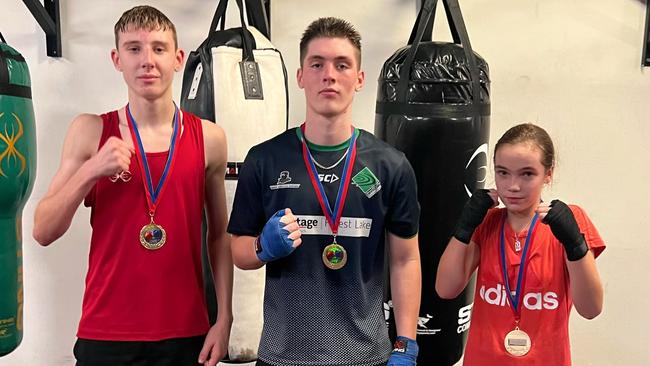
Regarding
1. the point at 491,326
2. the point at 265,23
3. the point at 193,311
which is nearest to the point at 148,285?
the point at 193,311

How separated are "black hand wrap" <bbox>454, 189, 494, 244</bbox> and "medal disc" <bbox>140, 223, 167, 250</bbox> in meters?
0.77

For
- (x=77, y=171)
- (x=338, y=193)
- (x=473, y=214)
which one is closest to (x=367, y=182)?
(x=338, y=193)

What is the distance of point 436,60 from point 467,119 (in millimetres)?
221

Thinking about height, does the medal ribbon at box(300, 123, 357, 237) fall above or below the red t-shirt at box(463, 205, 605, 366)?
above

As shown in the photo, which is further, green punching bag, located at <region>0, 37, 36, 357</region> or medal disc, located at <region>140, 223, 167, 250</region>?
green punching bag, located at <region>0, 37, 36, 357</region>

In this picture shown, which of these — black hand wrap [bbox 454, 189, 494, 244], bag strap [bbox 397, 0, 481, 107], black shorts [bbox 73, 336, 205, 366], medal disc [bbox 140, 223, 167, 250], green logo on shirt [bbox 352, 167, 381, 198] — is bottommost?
black shorts [bbox 73, 336, 205, 366]

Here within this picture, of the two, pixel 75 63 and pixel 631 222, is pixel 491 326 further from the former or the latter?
pixel 75 63

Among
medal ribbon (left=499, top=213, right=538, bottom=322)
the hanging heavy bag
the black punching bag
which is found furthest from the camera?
the black punching bag

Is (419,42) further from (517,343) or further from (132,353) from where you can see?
(132,353)

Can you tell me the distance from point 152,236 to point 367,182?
543 mm

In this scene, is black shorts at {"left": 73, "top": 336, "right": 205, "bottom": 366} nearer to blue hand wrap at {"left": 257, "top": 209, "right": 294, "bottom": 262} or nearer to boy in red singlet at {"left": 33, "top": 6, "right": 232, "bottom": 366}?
boy in red singlet at {"left": 33, "top": 6, "right": 232, "bottom": 366}

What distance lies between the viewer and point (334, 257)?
1284mm

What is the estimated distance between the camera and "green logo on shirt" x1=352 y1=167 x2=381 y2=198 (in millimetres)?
1313

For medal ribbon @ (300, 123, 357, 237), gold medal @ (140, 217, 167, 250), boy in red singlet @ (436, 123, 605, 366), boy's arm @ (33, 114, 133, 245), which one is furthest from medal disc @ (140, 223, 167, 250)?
boy in red singlet @ (436, 123, 605, 366)
